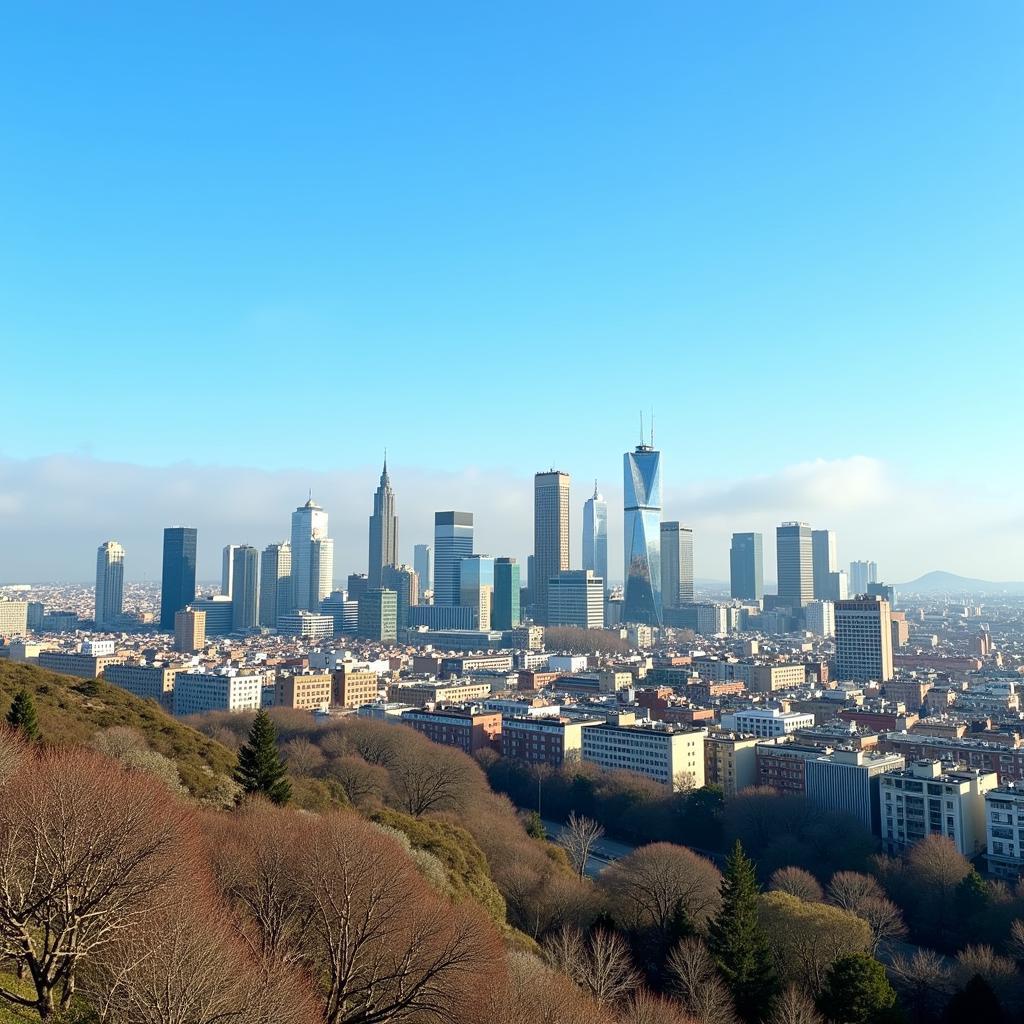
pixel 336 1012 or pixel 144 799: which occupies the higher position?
pixel 144 799

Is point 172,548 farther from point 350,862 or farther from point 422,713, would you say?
point 350,862

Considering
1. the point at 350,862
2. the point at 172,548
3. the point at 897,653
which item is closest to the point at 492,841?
the point at 350,862

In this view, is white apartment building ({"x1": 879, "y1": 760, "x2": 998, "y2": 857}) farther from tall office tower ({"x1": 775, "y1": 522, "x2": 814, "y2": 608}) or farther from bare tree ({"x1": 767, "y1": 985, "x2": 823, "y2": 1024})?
tall office tower ({"x1": 775, "y1": 522, "x2": 814, "y2": 608})

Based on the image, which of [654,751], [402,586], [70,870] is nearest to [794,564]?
[402,586]

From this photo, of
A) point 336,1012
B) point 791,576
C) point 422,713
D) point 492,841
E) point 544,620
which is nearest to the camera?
point 336,1012

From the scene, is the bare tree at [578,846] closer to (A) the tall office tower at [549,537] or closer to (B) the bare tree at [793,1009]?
(B) the bare tree at [793,1009]

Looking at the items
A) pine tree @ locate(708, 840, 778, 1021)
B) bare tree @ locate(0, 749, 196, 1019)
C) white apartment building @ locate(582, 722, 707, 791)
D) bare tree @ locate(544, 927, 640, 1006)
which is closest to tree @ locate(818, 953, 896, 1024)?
pine tree @ locate(708, 840, 778, 1021)
